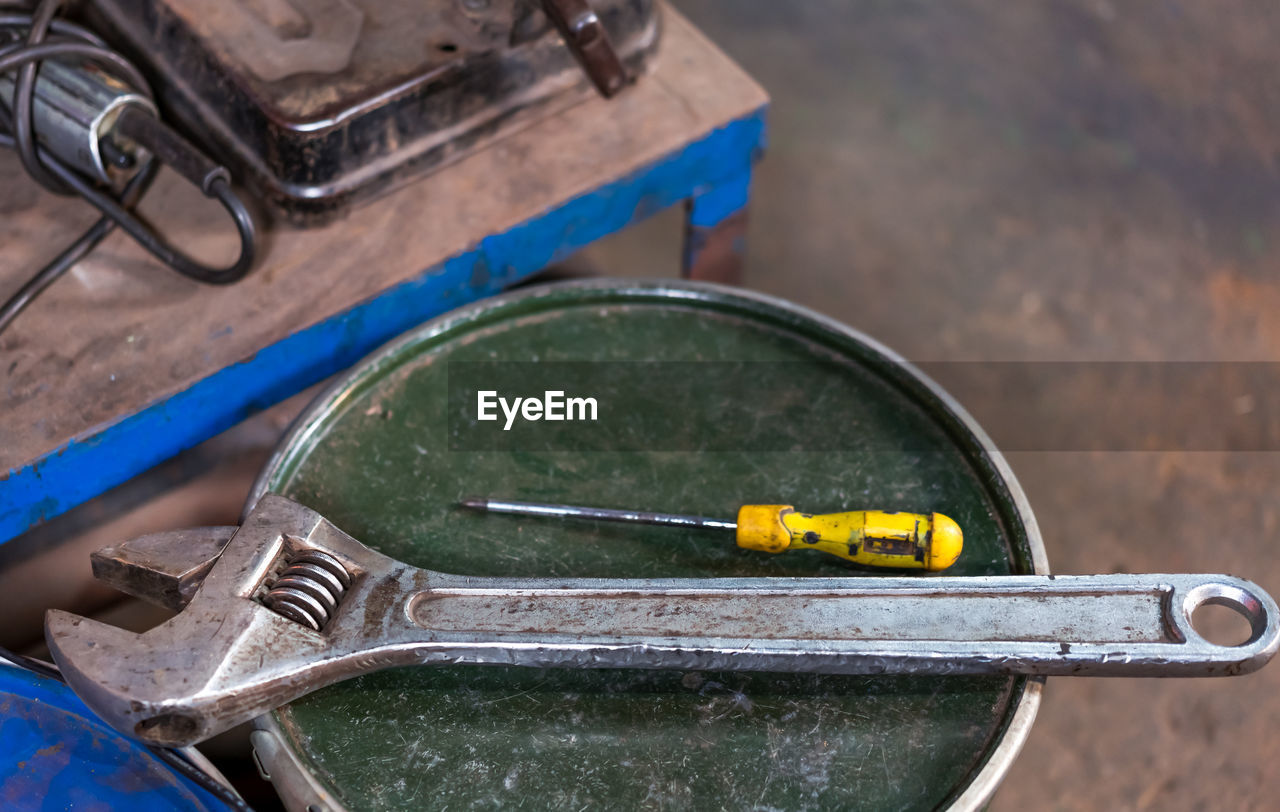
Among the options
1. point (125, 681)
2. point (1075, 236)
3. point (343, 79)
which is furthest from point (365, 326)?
point (1075, 236)

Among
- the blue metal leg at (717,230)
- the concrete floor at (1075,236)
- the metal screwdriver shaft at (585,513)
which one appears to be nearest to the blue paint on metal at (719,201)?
the blue metal leg at (717,230)

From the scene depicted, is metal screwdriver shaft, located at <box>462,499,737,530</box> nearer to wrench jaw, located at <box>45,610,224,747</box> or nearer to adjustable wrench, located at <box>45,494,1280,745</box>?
adjustable wrench, located at <box>45,494,1280,745</box>

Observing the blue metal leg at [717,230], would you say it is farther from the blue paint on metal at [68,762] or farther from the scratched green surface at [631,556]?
the blue paint on metal at [68,762]

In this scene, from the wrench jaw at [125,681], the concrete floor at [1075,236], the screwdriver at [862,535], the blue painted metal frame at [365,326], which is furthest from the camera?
the concrete floor at [1075,236]

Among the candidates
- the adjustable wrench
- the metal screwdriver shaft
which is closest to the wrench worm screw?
the adjustable wrench

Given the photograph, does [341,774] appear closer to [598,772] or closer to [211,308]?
[598,772]
